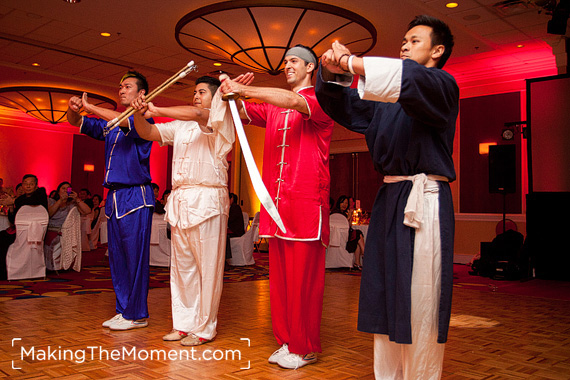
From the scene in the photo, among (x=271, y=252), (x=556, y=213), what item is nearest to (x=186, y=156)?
(x=271, y=252)

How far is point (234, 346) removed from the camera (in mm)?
2748

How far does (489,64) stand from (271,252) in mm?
8315

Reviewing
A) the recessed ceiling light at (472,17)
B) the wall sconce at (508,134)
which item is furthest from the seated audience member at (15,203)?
the wall sconce at (508,134)

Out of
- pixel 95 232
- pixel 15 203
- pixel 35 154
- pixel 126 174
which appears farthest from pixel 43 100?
pixel 126 174

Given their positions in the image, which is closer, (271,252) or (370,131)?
(370,131)

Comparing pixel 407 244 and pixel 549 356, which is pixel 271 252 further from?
pixel 549 356

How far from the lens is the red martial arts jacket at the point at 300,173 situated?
2424 millimetres

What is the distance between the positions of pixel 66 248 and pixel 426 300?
5.85 metres

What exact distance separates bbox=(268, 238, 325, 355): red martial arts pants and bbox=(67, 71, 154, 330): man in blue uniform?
1078 millimetres

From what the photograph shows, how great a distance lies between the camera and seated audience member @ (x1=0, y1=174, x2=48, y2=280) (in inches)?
223

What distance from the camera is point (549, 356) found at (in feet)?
9.09

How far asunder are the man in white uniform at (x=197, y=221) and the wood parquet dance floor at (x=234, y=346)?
17 cm

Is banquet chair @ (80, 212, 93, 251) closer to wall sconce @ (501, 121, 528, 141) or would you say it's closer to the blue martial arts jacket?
the blue martial arts jacket

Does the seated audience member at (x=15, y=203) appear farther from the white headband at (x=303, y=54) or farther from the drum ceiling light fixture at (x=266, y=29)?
the white headband at (x=303, y=54)
